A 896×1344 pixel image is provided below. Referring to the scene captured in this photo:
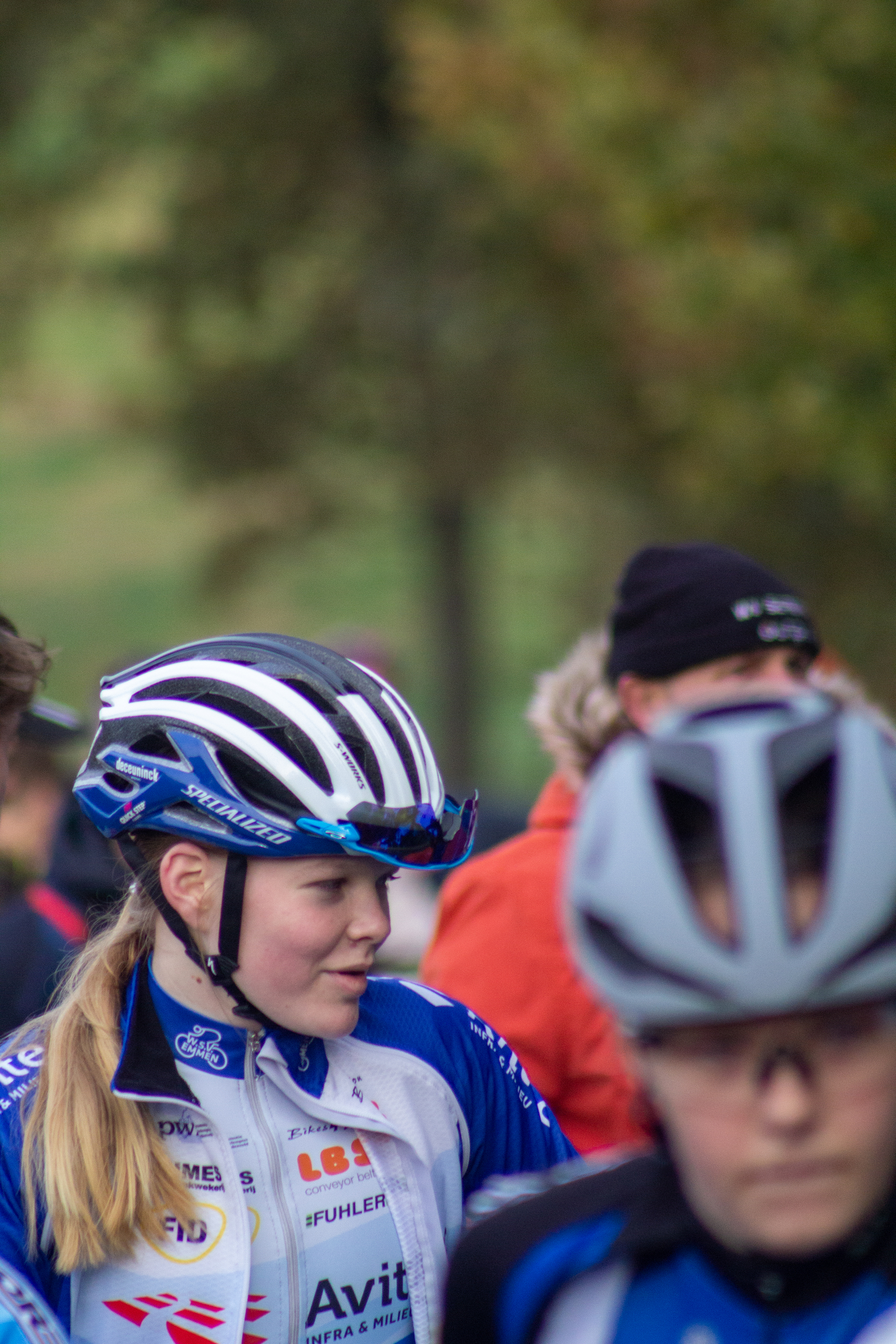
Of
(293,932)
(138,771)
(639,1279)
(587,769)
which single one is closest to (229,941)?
(293,932)

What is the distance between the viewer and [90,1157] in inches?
89.7

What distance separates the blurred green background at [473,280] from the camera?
833 centimetres

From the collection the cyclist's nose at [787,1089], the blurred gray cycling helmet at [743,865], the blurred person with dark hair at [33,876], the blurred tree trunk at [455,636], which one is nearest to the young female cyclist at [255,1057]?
the blurred person with dark hair at [33,876]

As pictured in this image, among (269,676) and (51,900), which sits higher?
(269,676)

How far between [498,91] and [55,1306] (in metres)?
11.2

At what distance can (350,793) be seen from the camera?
250 cm

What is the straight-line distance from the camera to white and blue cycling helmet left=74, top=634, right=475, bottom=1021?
248 centimetres

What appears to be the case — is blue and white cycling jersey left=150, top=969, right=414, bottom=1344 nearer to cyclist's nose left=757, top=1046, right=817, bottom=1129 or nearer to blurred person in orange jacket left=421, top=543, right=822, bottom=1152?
blurred person in orange jacket left=421, top=543, right=822, bottom=1152

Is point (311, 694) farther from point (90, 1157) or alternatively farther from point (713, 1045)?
point (713, 1045)

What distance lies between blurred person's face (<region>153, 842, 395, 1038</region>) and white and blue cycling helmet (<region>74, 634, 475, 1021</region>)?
28 millimetres

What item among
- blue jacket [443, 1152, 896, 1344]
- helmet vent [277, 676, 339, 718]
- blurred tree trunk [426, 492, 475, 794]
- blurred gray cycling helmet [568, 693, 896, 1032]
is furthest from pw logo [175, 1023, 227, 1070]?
blurred tree trunk [426, 492, 475, 794]

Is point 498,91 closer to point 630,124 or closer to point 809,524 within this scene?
point 630,124

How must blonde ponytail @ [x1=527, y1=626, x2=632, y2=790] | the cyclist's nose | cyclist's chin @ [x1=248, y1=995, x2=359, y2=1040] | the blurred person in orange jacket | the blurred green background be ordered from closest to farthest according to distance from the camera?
the cyclist's nose < cyclist's chin @ [x1=248, y1=995, x2=359, y2=1040] < the blurred person in orange jacket < blonde ponytail @ [x1=527, y1=626, x2=632, y2=790] < the blurred green background

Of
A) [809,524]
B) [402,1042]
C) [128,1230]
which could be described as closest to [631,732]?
[402,1042]
